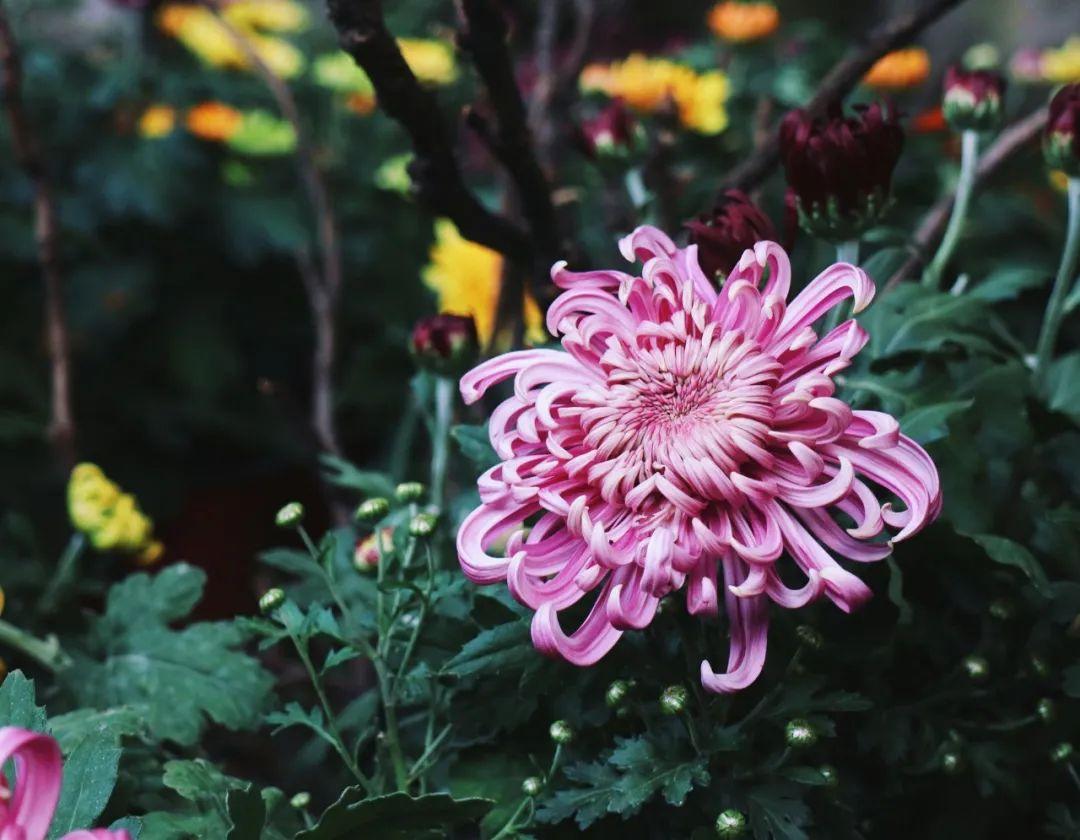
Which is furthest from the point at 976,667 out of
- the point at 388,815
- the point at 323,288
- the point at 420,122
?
the point at 323,288

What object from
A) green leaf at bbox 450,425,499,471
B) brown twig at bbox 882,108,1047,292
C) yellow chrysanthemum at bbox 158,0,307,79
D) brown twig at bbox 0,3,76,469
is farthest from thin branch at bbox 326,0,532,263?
yellow chrysanthemum at bbox 158,0,307,79

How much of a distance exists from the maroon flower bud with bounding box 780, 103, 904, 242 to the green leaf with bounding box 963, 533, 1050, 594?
0.14 metres

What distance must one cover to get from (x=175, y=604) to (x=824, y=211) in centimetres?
39

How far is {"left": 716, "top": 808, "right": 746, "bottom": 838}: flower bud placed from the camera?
39cm

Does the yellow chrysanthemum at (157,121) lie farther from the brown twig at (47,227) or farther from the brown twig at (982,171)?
the brown twig at (982,171)

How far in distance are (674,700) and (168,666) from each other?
0.29 meters

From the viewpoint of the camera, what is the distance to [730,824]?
386 millimetres

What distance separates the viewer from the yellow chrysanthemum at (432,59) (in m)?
1.24

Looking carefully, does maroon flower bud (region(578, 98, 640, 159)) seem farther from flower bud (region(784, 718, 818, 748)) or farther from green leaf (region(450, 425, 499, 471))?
flower bud (region(784, 718, 818, 748))

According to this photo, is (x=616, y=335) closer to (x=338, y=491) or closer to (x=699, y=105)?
(x=338, y=491)

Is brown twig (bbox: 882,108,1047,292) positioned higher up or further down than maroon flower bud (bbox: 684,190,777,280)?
further down

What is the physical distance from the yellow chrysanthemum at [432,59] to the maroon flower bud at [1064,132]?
2.64 ft

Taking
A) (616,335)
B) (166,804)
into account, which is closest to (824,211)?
(616,335)

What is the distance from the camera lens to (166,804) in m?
0.48
